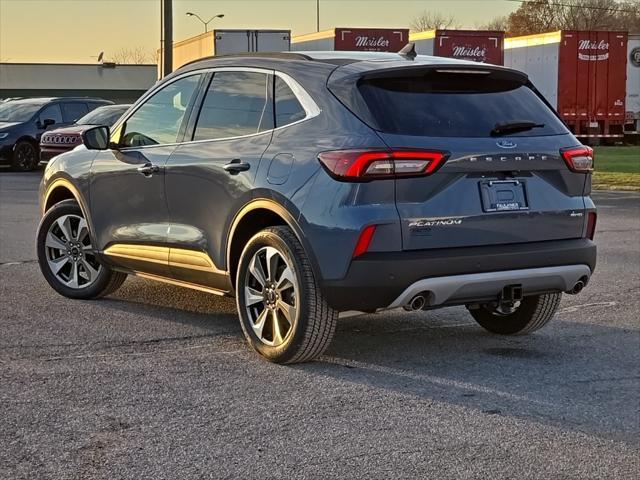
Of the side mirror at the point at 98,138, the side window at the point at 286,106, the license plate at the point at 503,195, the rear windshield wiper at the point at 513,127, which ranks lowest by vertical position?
the license plate at the point at 503,195

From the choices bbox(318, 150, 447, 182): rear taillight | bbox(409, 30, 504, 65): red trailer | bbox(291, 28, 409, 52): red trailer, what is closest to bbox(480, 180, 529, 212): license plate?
bbox(318, 150, 447, 182): rear taillight

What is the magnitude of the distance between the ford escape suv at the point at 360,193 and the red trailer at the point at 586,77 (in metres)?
29.9

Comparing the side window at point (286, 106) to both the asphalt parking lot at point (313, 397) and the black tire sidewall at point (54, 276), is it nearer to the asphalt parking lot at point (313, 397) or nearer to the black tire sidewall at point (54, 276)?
the asphalt parking lot at point (313, 397)

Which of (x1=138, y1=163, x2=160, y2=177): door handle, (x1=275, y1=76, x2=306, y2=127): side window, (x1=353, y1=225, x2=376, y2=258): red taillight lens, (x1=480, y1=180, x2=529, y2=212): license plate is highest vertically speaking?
(x1=275, y1=76, x2=306, y2=127): side window

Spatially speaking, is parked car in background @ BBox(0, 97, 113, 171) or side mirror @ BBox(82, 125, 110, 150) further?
parked car in background @ BBox(0, 97, 113, 171)

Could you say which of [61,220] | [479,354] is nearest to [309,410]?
[479,354]

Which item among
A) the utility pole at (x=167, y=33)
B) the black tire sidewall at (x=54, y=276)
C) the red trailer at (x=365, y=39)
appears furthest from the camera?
the red trailer at (x=365, y=39)

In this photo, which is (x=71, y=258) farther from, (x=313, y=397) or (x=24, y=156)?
(x=24, y=156)

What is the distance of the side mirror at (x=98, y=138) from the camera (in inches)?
284

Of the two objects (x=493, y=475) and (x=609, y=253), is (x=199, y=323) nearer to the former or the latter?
(x=493, y=475)

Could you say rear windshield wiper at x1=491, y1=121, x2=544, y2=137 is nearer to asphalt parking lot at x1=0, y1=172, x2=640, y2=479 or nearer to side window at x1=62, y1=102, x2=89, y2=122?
asphalt parking lot at x1=0, y1=172, x2=640, y2=479

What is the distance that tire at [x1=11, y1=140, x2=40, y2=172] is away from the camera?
923 inches

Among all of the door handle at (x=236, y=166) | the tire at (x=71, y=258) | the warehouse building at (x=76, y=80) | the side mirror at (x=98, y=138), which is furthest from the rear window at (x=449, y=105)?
the warehouse building at (x=76, y=80)

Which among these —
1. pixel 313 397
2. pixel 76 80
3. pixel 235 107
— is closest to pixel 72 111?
pixel 235 107
